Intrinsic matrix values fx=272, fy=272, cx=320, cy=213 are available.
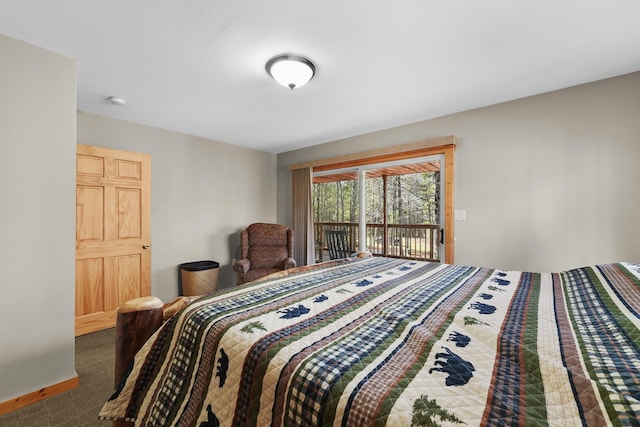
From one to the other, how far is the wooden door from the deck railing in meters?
2.65

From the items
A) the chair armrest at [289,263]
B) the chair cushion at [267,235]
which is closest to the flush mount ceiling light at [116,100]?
the chair cushion at [267,235]

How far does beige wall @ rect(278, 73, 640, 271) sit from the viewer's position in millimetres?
2338

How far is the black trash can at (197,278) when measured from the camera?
3568 mm

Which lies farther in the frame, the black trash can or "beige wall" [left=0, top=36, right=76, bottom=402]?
the black trash can

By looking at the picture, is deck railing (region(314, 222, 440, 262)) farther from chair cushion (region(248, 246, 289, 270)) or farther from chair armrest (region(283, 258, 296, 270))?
chair armrest (region(283, 258, 296, 270))

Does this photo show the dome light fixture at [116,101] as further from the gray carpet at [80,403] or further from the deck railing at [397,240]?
the deck railing at [397,240]

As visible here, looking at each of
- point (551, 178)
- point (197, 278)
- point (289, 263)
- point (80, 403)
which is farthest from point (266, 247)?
point (551, 178)

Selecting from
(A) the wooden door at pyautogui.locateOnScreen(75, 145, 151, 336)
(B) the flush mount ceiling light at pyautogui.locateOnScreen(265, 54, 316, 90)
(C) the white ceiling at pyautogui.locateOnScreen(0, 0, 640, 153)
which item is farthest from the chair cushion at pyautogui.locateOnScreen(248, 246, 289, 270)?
(B) the flush mount ceiling light at pyautogui.locateOnScreen(265, 54, 316, 90)

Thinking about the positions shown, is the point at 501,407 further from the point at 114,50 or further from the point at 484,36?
the point at 114,50

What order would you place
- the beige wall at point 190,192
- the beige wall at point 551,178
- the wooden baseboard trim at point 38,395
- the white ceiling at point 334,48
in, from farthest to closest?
the beige wall at point 190,192 → the beige wall at point 551,178 → the wooden baseboard trim at point 38,395 → the white ceiling at point 334,48

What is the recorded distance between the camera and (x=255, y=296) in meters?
1.37

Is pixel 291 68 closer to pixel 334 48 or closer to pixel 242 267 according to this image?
pixel 334 48

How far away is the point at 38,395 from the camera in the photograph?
1834 mm

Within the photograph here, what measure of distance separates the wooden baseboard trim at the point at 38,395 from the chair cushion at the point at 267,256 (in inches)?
88.8
